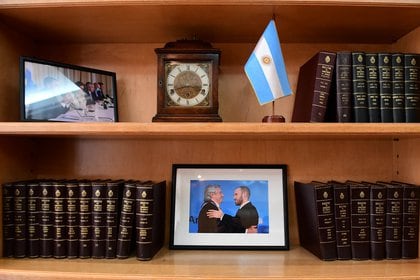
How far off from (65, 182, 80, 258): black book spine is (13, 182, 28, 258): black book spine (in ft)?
0.42

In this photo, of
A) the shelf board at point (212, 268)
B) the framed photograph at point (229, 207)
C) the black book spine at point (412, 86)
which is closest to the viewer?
the shelf board at point (212, 268)

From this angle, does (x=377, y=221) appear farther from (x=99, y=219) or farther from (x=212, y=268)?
(x=99, y=219)

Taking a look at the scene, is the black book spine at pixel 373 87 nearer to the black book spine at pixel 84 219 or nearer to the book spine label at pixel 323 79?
the book spine label at pixel 323 79

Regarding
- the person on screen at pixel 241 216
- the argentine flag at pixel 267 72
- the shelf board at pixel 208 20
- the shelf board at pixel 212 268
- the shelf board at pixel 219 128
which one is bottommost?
the shelf board at pixel 212 268

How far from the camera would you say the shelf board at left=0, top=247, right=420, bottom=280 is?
38.0 inches

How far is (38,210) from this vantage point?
1108mm

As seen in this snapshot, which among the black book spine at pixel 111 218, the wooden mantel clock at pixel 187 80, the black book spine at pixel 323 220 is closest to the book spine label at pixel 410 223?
the black book spine at pixel 323 220

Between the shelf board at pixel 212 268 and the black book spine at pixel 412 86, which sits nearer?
the shelf board at pixel 212 268

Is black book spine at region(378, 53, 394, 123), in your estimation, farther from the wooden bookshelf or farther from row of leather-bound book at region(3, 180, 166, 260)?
row of leather-bound book at region(3, 180, 166, 260)

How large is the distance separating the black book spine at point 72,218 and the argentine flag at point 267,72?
0.60 m

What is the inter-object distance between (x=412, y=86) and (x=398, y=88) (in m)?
0.04

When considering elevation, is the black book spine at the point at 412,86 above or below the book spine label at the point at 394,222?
above

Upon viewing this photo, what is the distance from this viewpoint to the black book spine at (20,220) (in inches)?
43.1

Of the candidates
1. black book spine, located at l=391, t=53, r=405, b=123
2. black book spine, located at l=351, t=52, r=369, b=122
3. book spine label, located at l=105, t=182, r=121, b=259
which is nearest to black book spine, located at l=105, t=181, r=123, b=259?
book spine label, located at l=105, t=182, r=121, b=259
